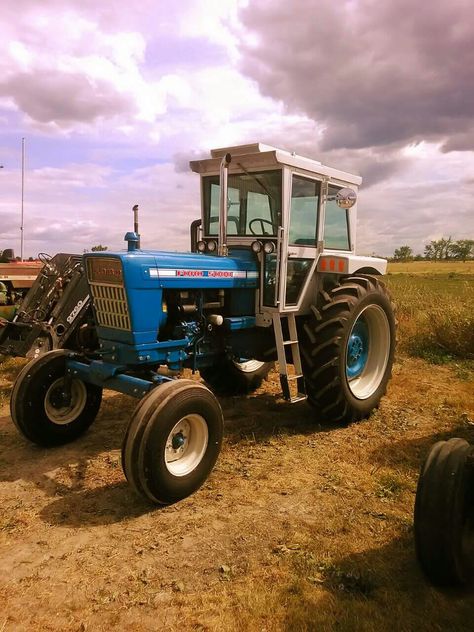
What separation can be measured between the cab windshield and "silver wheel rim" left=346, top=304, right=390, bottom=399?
153 cm

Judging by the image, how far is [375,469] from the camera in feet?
13.3

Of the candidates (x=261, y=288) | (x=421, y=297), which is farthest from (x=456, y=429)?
(x=421, y=297)

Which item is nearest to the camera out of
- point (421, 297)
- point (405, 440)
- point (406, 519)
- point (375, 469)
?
point (406, 519)

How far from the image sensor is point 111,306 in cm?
418

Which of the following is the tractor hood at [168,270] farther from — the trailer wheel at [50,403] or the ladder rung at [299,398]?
the ladder rung at [299,398]

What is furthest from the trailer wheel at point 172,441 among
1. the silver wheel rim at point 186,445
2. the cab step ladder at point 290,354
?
the cab step ladder at point 290,354

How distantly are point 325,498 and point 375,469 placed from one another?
0.67m

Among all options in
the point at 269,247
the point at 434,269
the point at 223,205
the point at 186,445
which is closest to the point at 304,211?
the point at 269,247

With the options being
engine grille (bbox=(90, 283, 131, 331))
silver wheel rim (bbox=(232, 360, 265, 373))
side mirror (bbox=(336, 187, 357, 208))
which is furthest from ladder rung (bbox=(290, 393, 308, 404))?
side mirror (bbox=(336, 187, 357, 208))

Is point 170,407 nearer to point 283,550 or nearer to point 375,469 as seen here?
point 283,550

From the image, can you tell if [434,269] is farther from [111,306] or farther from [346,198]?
[111,306]

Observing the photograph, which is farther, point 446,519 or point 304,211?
point 304,211

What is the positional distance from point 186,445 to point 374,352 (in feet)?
9.34

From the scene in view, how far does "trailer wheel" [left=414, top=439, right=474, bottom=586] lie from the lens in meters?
2.40
